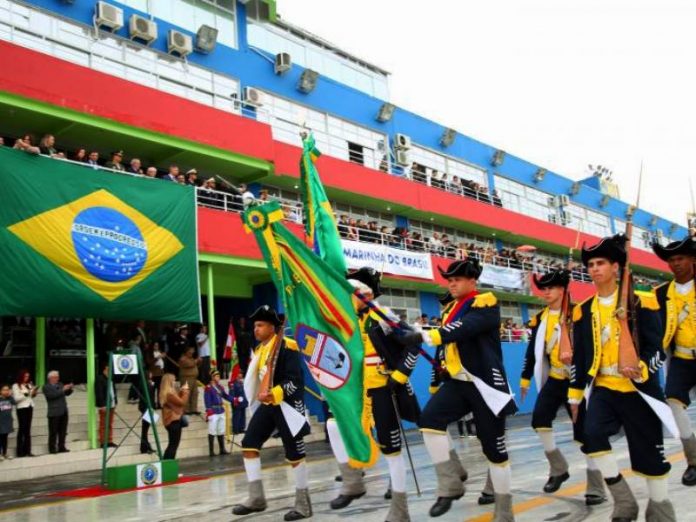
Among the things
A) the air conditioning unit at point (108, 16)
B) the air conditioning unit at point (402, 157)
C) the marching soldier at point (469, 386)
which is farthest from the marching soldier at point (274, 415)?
the air conditioning unit at point (402, 157)

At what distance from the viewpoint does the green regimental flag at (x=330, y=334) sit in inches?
237

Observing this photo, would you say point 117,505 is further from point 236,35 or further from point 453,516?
point 236,35

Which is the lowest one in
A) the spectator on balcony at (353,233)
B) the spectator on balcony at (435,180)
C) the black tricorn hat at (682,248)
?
the black tricorn hat at (682,248)

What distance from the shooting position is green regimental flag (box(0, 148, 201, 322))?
14.8 metres

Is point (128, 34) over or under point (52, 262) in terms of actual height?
over

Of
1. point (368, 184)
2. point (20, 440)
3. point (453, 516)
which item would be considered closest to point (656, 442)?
point (453, 516)

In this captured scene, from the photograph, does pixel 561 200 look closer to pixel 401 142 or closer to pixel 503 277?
pixel 503 277

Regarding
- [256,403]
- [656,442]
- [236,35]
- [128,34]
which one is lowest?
[656,442]

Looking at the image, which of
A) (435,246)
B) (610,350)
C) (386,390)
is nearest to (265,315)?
(386,390)

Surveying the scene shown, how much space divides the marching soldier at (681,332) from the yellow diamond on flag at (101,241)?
12430mm

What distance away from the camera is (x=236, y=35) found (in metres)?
25.9

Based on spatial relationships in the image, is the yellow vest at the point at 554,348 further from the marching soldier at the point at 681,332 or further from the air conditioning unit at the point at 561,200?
the air conditioning unit at the point at 561,200

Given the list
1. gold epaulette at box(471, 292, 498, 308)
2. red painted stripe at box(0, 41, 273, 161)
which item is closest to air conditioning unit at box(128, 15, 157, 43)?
red painted stripe at box(0, 41, 273, 161)

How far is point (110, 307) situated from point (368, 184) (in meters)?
13.6
